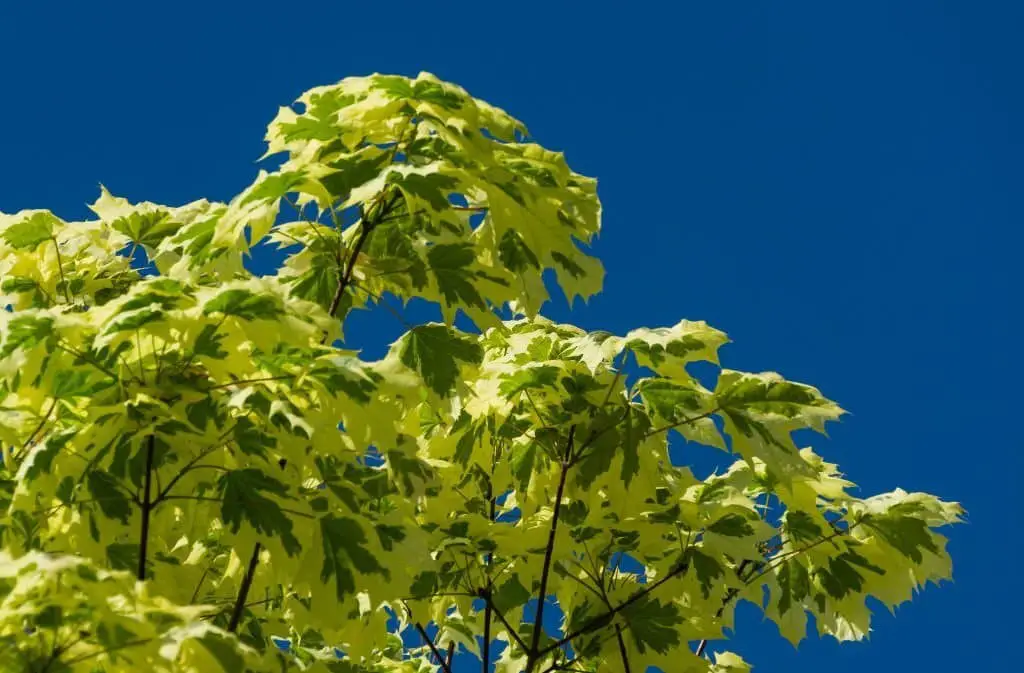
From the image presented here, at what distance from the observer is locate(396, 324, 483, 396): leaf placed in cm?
409

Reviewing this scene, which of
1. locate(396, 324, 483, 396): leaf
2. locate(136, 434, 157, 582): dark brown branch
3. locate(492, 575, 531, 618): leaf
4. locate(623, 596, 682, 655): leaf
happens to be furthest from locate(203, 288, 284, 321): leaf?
locate(623, 596, 682, 655): leaf

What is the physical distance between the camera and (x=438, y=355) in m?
4.09

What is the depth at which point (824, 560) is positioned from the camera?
16.9 ft

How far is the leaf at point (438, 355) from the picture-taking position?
13.4 feet

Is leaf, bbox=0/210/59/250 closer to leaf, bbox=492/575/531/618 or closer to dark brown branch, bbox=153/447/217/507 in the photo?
dark brown branch, bbox=153/447/217/507

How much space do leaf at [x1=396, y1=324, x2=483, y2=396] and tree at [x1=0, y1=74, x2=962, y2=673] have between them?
1 centimetres

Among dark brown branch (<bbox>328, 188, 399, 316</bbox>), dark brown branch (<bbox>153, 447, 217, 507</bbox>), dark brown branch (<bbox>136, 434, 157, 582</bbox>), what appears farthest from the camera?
dark brown branch (<bbox>328, 188, 399, 316</bbox>)

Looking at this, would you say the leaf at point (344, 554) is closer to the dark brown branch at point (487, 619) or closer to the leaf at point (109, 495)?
the leaf at point (109, 495)

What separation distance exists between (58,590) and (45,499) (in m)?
0.74

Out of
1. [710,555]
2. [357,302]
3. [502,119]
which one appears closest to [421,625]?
[710,555]

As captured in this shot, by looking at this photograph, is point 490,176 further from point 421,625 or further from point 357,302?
point 421,625

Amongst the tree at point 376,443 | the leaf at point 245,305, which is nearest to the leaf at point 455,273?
the tree at point 376,443

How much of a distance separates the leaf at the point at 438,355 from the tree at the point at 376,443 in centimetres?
1

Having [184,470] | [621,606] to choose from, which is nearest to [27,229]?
[184,470]
